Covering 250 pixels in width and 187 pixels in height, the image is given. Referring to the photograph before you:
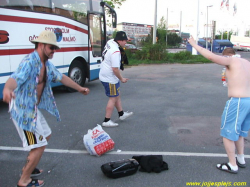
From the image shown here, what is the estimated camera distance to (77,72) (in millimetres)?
9617

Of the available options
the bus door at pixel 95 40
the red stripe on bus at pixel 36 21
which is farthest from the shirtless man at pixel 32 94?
the bus door at pixel 95 40

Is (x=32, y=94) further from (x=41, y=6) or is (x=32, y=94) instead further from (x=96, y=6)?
(x=96, y=6)

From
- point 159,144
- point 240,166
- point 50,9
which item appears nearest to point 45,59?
point 159,144

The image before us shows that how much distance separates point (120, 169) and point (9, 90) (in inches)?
68.0

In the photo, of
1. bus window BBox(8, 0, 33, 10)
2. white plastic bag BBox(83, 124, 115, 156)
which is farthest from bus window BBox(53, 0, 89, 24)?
white plastic bag BBox(83, 124, 115, 156)

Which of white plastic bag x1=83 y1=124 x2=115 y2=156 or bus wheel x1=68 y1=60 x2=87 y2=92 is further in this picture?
bus wheel x1=68 y1=60 x2=87 y2=92

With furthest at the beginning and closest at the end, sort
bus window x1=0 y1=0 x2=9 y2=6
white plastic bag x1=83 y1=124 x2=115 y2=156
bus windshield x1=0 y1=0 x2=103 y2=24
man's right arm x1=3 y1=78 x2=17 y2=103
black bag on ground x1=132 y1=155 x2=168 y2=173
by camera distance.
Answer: bus windshield x1=0 y1=0 x2=103 y2=24 → bus window x1=0 y1=0 x2=9 y2=6 → white plastic bag x1=83 y1=124 x2=115 y2=156 → black bag on ground x1=132 y1=155 x2=168 y2=173 → man's right arm x1=3 y1=78 x2=17 y2=103

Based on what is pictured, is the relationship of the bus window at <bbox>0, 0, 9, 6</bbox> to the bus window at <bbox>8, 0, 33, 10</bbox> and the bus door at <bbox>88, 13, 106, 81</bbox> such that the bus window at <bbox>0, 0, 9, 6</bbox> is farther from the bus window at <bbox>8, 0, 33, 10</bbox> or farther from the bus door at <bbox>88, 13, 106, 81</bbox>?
the bus door at <bbox>88, 13, 106, 81</bbox>

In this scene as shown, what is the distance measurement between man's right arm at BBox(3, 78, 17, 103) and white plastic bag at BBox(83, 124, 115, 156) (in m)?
1.77

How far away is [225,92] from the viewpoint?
9.29m

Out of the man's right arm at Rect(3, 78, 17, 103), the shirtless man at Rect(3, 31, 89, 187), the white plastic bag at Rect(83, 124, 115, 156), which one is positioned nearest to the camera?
the man's right arm at Rect(3, 78, 17, 103)

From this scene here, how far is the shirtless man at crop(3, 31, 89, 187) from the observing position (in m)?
2.83

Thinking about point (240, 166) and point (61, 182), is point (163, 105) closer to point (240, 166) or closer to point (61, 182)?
point (240, 166)

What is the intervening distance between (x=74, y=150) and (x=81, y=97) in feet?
14.5
